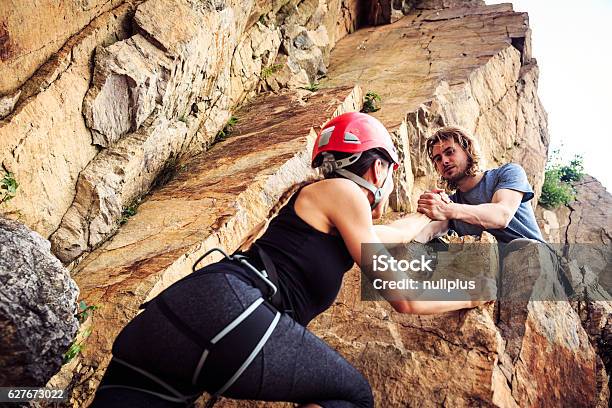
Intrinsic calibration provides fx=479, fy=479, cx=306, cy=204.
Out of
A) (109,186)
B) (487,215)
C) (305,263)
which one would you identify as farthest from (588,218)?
(305,263)

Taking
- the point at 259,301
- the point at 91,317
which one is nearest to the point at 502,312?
the point at 259,301

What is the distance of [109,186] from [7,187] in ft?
3.86

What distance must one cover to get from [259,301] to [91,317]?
243cm

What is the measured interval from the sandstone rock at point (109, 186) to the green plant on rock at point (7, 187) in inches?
24.7

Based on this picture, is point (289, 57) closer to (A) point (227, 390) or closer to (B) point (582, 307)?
(B) point (582, 307)

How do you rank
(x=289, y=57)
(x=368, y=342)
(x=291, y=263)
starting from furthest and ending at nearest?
1. (x=289, y=57)
2. (x=368, y=342)
3. (x=291, y=263)

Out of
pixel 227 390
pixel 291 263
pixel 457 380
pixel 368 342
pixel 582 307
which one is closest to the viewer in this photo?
pixel 227 390

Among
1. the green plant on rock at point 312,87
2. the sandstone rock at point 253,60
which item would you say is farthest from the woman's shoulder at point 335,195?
the green plant on rock at point 312,87

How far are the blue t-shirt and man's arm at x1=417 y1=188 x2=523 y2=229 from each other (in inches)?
4.5

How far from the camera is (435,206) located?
4.59m

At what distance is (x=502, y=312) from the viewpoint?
4.01 meters

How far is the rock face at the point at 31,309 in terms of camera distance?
2918 millimetres

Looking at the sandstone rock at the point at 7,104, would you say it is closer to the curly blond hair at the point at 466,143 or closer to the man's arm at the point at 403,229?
the man's arm at the point at 403,229

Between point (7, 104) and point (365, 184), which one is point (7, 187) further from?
point (365, 184)
